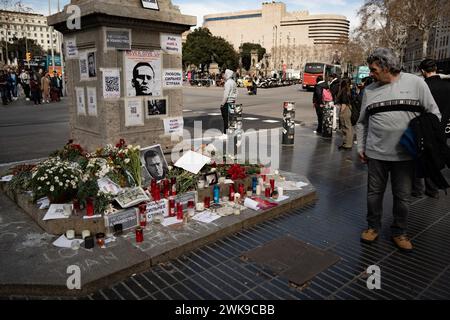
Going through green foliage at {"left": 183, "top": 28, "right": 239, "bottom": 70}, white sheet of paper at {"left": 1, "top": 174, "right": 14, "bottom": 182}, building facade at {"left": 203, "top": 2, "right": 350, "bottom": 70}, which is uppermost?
building facade at {"left": 203, "top": 2, "right": 350, "bottom": 70}

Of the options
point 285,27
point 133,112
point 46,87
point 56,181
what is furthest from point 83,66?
point 285,27

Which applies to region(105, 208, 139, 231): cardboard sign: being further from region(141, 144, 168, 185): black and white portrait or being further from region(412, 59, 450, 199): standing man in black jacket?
region(412, 59, 450, 199): standing man in black jacket

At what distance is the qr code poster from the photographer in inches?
195

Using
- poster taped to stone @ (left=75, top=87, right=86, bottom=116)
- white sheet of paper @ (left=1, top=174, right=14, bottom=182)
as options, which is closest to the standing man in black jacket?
poster taped to stone @ (left=75, top=87, right=86, bottom=116)

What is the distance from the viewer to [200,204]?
15.4ft

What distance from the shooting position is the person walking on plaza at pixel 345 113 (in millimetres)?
9633

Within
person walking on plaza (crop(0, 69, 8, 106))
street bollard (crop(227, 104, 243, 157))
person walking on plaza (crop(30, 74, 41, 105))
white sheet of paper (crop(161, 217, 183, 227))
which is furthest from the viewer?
person walking on plaza (crop(30, 74, 41, 105))

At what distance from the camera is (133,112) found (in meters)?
5.30

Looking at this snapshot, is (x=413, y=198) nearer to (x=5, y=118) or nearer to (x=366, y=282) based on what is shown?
(x=366, y=282)

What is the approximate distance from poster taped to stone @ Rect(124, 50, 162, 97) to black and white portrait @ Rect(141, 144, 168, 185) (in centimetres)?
85

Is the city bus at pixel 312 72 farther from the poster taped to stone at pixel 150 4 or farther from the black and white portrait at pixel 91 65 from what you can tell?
the black and white portrait at pixel 91 65
